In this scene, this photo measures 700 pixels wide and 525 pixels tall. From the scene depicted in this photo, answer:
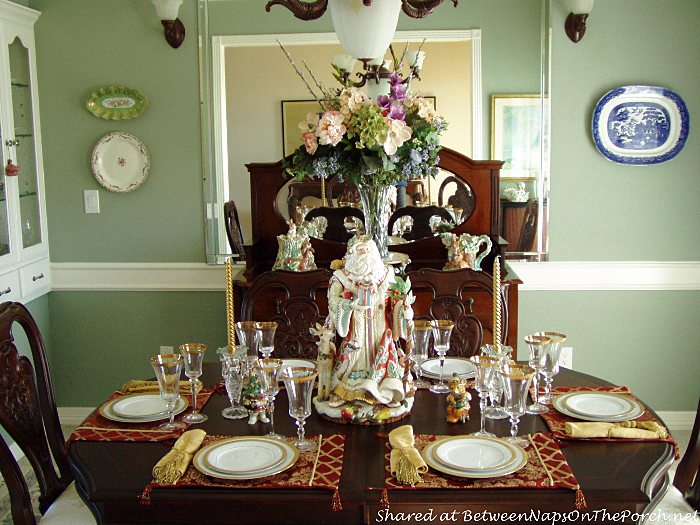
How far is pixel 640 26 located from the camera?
3.53m

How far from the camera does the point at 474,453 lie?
166cm

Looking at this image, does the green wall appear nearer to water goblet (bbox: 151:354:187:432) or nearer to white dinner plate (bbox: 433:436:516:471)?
water goblet (bbox: 151:354:187:432)

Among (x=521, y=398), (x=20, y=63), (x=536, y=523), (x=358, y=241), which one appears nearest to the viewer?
(x=536, y=523)

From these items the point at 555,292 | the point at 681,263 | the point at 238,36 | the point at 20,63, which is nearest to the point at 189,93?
the point at 238,36

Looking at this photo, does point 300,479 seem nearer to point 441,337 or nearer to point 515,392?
point 515,392

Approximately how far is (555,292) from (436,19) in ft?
4.72

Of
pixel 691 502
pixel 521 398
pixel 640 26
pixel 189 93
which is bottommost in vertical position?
pixel 691 502

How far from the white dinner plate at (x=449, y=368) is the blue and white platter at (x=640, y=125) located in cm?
173

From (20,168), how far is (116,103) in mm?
Answer: 541

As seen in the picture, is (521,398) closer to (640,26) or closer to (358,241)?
(358,241)

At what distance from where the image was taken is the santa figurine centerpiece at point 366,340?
72.6 inches

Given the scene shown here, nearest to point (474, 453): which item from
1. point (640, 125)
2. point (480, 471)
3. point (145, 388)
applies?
point (480, 471)

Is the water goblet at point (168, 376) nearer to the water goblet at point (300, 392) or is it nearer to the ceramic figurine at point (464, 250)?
the water goblet at point (300, 392)

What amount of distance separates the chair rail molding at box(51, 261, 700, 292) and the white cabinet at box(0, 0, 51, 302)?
7.2 inches
